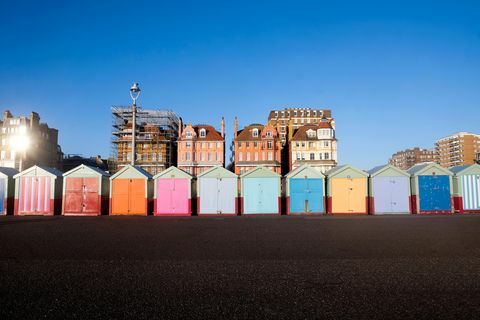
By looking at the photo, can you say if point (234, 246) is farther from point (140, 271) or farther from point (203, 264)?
point (140, 271)

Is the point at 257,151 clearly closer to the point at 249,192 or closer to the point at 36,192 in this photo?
the point at 249,192

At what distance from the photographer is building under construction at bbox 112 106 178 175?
59784 mm

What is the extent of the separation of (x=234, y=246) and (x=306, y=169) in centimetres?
1504

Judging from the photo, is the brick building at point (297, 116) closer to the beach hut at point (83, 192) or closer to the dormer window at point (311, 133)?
the dormer window at point (311, 133)

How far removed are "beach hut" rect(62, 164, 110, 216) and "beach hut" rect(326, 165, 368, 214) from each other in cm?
1591

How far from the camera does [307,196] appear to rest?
23.1 metres

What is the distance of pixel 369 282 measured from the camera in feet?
18.0

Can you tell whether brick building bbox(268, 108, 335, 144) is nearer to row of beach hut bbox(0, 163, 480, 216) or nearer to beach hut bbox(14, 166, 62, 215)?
row of beach hut bbox(0, 163, 480, 216)

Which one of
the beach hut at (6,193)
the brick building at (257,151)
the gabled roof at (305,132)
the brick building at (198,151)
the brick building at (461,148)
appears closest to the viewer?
the beach hut at (6,193)

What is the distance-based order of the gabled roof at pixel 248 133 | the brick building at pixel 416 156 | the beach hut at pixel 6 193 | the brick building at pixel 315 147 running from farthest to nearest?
the brick building at pixel 416 156 → the brick building at pixel 315 147 → the gabled roof at pixel 248 133 → the beach hut at pixel 6 193

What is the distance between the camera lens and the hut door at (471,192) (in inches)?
918

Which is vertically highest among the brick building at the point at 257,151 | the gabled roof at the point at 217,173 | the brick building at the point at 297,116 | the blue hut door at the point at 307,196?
the brick building at the point at 297,116

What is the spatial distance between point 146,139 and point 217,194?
4104cm

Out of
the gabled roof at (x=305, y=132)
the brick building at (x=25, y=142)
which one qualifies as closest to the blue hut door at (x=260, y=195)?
the gabled roof at (x=305, y=132)
